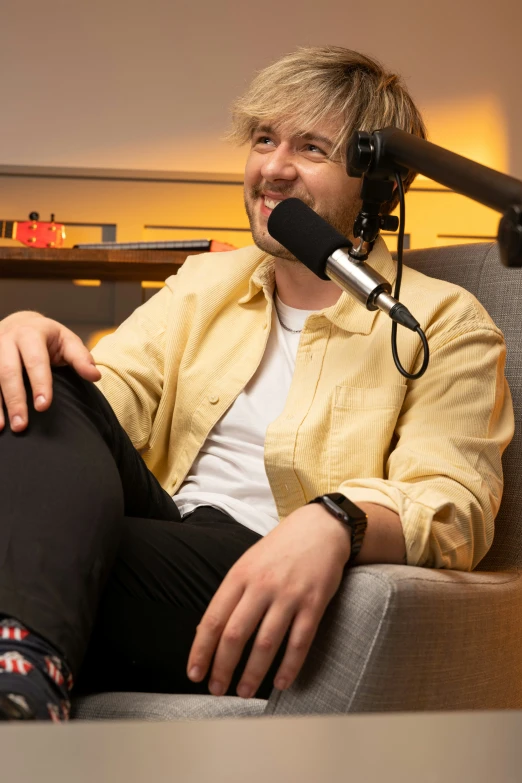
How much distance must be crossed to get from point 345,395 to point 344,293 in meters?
0.17

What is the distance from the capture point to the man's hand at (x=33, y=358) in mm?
911

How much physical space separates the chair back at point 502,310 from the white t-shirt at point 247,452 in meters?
0.25

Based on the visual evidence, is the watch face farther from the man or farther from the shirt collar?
the shirt collar

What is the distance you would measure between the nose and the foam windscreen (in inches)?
9.6

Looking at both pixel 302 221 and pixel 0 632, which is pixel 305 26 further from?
pixel 0 632

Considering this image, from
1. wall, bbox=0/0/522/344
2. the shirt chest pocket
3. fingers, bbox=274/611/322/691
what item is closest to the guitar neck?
wall, bbox=0/0/522/344

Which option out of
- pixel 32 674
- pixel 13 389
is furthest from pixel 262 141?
pixel 32 674

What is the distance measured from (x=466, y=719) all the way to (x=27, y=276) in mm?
2256

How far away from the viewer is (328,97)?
4.36 feet

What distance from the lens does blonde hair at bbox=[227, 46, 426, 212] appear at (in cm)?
133

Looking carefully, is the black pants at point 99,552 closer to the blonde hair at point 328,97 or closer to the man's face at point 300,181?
the man's face at point 300,181

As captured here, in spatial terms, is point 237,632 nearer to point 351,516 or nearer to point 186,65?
point 351,516

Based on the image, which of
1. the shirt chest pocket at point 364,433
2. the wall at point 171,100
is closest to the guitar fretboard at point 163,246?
the wall at point 171,100

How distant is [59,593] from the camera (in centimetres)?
78
